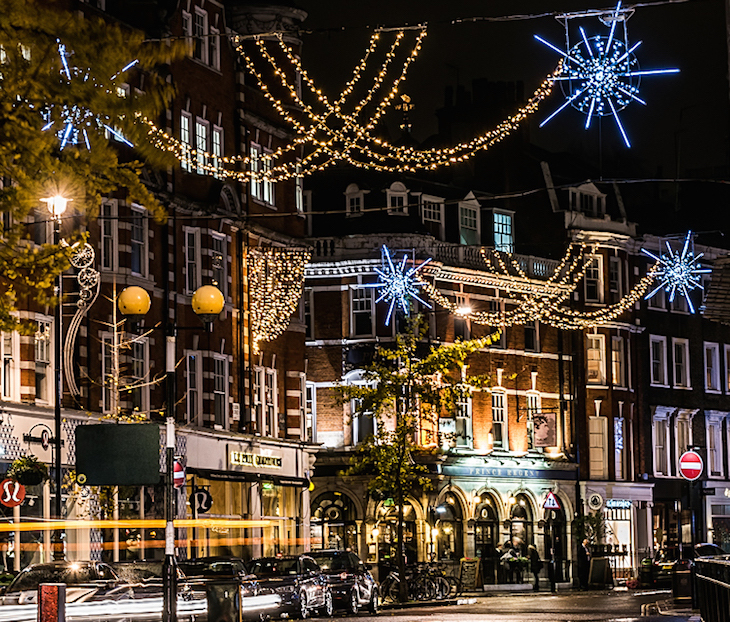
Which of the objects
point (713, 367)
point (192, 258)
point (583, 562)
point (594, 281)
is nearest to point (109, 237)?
point (192, 258)

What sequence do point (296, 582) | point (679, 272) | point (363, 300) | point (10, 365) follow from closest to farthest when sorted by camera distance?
point (296, 582)
point (10, 365)
point (363, 300)
point (679, 272)

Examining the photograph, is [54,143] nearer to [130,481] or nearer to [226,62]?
[130,481]

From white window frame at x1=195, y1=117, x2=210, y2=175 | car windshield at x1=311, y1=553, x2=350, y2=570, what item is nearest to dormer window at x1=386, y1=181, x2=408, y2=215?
white window frame at x1=195, y1=117, x2=210, y2=175

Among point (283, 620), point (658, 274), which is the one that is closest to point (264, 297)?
point (283, 620)

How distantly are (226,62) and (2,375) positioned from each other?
→ 576 inches

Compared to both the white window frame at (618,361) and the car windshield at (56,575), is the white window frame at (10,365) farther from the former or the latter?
the white window frame at (618,361)

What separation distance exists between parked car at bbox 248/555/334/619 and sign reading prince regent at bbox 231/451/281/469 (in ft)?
39.2

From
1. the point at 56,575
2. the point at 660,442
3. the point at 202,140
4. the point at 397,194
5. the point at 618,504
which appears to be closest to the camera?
the point at 56,575

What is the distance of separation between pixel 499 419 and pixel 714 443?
15.7 meters

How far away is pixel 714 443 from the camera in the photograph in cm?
7556

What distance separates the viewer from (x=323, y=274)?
199ft

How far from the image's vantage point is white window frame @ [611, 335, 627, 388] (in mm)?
68812

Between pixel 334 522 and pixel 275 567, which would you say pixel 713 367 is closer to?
A: pixel 334 522

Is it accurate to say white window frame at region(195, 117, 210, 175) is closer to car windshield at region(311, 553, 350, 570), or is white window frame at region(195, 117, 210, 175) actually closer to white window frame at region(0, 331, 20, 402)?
white window frame at region(0, 331, 20, 402)
